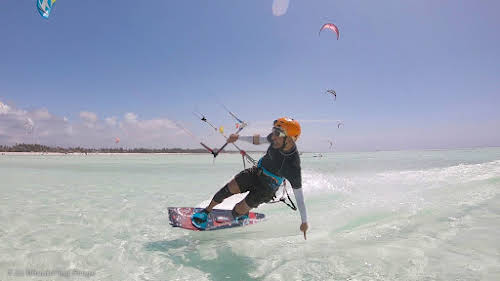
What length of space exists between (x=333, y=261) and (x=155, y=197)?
25.6ft

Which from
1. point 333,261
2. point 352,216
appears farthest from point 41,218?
point 352,216

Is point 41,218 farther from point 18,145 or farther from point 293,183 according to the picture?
point 18,145

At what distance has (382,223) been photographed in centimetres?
652

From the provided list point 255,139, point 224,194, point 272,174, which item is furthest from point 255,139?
point 224,194

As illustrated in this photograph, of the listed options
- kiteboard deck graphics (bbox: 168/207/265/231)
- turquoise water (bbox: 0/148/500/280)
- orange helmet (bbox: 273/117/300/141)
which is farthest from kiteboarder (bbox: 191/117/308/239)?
turquoise water (bbox: 0/148/500/280)

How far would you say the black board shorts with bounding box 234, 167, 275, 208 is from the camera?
5413mm

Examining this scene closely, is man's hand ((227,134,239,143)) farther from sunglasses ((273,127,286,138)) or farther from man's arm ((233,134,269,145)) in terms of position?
sunglasses ((273,127,286,138))

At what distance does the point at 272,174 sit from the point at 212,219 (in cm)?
198

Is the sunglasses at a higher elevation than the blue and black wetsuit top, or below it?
higher

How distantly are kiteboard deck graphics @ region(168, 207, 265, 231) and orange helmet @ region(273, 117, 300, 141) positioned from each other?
2592 mm

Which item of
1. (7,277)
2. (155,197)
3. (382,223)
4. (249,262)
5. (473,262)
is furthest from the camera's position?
(155,197)

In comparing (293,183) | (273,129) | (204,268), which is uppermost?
(273,129)

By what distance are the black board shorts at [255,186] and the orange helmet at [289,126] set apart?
1121 millimetres

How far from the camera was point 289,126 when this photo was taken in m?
4.79
